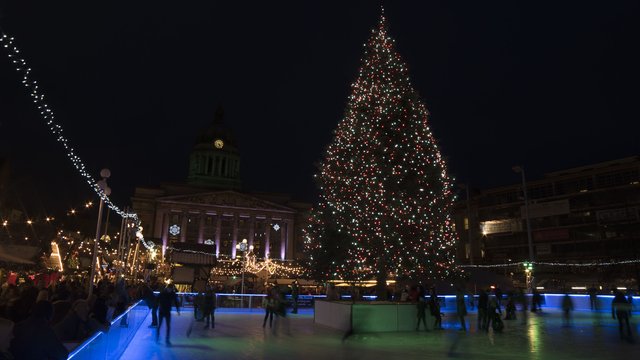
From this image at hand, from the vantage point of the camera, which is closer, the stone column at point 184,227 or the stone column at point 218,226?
the stone column at point 184,227

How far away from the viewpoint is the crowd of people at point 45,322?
5.98 meters

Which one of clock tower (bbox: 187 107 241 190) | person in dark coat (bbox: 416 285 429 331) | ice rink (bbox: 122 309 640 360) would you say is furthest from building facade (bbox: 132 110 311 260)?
ice rink (bbox: 122 309 640 360)

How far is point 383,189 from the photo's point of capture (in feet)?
68.6

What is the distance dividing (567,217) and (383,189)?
56.3 meters

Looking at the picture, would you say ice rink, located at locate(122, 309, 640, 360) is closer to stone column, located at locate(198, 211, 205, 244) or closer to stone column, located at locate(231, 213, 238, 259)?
stone column, located at locate(198, 211, 205, 244)

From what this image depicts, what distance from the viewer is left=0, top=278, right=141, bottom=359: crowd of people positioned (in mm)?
5977

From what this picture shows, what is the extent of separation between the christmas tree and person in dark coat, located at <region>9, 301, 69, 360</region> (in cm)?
1571

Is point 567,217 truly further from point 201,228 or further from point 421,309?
point 201,228

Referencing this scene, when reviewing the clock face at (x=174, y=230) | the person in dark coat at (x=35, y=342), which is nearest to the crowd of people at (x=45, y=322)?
the person in dark coat at (x=35, y=342)

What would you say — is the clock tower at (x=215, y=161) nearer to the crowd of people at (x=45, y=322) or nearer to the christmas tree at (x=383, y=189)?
the christmas tree at (x=383, y=189)

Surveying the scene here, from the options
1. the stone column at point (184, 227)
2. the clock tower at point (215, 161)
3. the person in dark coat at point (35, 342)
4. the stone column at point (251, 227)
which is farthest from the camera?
the clock tower at point (215, 161)

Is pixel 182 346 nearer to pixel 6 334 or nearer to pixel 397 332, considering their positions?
pixel 6 334

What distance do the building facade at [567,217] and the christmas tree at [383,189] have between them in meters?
34.1

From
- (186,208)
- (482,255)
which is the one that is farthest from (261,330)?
(186,208)
